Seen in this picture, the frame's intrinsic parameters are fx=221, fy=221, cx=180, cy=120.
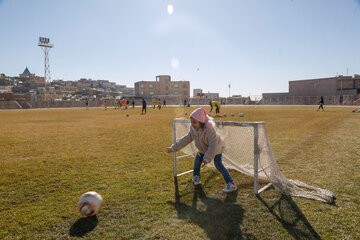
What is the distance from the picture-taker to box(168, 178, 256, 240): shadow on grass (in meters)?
3.05

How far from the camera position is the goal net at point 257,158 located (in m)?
4.11

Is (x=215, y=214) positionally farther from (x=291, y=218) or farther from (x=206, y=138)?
(x=206, y=138)

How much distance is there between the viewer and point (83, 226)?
129 inches

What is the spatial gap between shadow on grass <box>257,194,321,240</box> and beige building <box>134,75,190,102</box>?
94.2 m

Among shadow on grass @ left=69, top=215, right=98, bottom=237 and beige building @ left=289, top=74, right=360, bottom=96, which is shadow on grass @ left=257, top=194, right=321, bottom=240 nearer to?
shadow on grass @ left=69, top=215, right=98, bottom=237

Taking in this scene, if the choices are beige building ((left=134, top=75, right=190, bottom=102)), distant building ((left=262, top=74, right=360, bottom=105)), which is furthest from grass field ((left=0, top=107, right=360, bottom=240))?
beige building ((left=134, top=75, right=190, bottom=102))

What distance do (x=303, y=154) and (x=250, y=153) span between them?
3372 mm

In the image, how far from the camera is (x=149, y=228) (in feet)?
10.5

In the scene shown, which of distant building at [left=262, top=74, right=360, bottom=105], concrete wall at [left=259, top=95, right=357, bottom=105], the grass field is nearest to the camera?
the grass field

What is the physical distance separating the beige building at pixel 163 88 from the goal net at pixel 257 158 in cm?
9279

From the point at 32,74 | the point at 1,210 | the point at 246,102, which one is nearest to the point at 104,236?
the point at 1,210

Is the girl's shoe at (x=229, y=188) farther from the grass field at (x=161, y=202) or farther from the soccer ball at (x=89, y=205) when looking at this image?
the soccer ball at (x=89, y=205)

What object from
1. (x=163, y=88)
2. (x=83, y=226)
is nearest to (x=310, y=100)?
(x=163, y=88)

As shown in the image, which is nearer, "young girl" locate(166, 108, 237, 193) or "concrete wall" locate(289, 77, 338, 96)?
"young girl" locate(166, 108, 237, 193)
